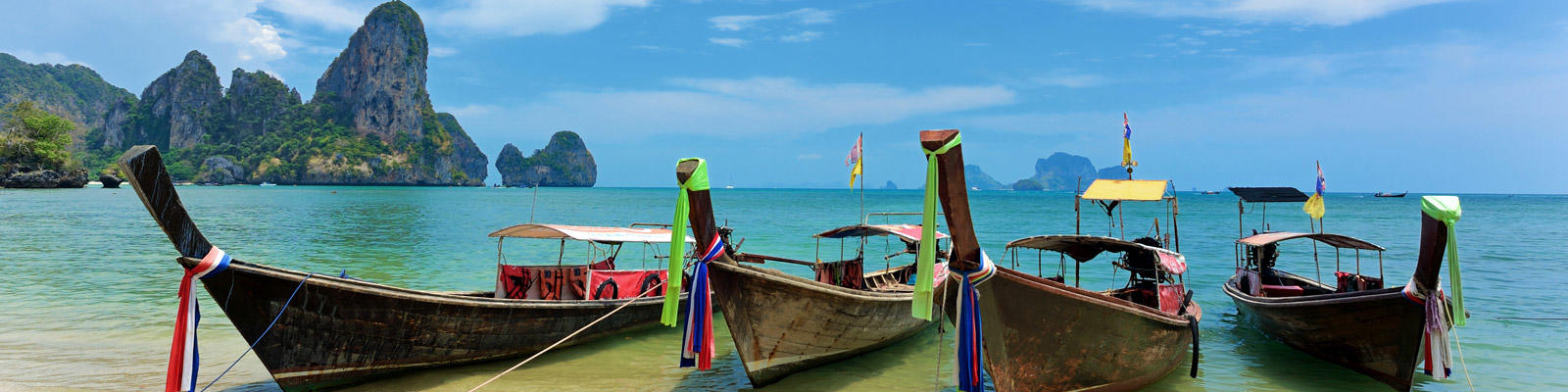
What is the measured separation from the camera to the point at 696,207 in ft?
24.1

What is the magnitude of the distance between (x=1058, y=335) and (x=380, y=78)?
152 metres

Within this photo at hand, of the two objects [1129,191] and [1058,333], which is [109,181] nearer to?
[1129,191]

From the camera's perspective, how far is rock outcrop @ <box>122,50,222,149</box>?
139638 millimetres

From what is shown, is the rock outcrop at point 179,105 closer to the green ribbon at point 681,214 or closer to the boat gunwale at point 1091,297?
the green ribbon at point 681,214

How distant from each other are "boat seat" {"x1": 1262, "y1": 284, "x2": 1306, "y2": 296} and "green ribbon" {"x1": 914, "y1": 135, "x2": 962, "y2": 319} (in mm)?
8851

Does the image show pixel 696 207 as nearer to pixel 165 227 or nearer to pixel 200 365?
pixel 165 227

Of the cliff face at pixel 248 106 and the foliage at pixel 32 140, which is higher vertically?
the cliff face at pixel 248 106

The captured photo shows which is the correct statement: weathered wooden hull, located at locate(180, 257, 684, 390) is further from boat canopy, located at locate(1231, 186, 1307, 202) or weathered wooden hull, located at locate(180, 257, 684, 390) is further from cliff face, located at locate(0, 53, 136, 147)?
cliff face, located at locate(0, 53, 136, 147)

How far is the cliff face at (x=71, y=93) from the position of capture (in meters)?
147

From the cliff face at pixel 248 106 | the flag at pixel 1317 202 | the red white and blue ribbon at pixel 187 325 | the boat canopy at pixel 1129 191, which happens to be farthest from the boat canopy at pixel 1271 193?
the cliff face at pixel 248 106

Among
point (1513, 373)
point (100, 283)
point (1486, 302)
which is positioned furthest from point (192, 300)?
point (1486, 302)

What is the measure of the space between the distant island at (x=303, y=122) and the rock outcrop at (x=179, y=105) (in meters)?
0.19

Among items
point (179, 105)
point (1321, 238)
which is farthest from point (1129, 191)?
point (179, 105)

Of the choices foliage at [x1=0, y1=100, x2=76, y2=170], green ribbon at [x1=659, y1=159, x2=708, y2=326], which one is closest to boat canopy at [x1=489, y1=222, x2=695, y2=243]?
green ribbon at [x1=659, y1=159, x2=708, y2=326]
